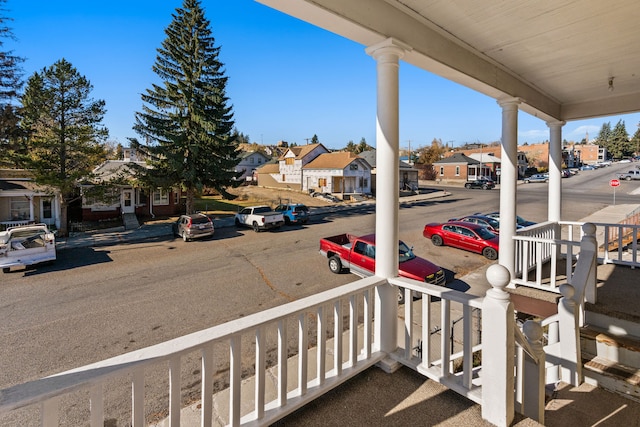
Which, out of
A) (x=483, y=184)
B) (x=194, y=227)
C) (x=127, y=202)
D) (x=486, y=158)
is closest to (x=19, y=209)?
(x=127, y=202)

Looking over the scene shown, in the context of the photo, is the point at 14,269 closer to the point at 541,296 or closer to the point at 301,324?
the point at 301,324

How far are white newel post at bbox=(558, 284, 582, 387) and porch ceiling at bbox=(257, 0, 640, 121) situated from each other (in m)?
2.75

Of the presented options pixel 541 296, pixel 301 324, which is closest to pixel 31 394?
pixel 301 324

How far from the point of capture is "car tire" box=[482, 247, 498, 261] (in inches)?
418

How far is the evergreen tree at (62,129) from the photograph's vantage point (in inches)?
596

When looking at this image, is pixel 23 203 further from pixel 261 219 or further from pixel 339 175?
pixel 339 175

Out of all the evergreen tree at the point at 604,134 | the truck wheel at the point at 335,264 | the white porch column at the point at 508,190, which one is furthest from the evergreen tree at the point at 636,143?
the white porch column at the point at 508,190

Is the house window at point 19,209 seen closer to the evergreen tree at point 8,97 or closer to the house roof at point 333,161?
the evergreen tree at point 8,97

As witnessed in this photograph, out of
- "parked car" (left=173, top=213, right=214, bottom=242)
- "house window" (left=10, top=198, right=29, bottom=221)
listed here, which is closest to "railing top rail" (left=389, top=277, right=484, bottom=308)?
"parked car" (left=173, top=213, right=214, bottom=242)

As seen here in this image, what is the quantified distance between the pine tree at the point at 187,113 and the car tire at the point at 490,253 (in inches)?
626

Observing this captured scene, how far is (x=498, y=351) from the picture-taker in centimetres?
215

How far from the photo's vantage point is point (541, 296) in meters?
4.81

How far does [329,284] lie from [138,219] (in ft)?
58.5

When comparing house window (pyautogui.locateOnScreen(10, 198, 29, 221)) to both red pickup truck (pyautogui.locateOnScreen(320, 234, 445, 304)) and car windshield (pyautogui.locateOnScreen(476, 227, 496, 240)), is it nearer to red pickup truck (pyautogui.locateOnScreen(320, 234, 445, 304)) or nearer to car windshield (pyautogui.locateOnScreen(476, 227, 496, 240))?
red pickup truck (pyautogui.locateOnScreen(320, 234, 445, 304))
